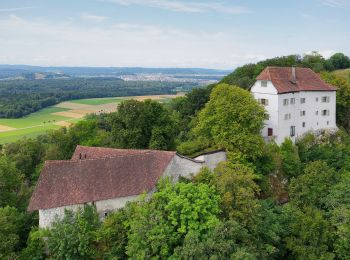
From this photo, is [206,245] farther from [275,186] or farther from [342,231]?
[275,186]

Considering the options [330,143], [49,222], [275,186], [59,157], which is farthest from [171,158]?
[330,143]

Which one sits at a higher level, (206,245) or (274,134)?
(274,134)

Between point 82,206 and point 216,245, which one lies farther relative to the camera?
point 82,206

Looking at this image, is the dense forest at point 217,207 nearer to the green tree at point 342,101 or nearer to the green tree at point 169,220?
the green tree at point 169,220

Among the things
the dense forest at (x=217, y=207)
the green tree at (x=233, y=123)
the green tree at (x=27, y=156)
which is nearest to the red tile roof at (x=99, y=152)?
the dense forest at (x=217, y=207)

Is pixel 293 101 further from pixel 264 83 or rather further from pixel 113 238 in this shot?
pixel 113 238

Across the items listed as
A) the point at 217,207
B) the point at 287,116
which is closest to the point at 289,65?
the point at 287,116
